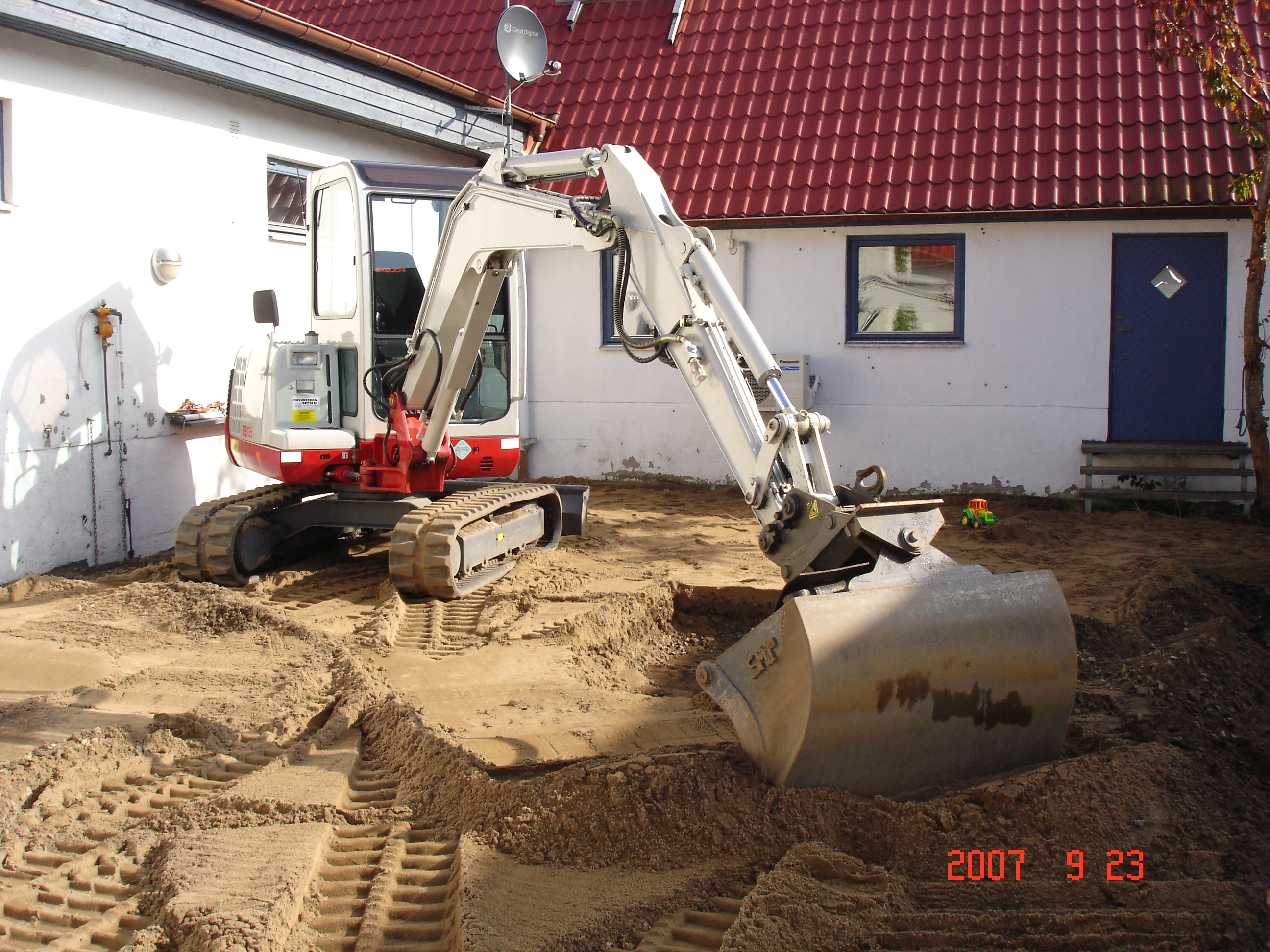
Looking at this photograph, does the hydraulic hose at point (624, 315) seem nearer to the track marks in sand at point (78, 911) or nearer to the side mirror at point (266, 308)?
the track marks in sand at point (78, 911)

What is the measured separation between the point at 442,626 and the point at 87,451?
349cm

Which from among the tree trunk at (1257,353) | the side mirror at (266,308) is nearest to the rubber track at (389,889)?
the side mirror at (266,308)

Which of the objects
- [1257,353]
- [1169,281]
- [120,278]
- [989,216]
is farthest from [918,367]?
[120,278]

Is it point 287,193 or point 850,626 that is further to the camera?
point 287,193

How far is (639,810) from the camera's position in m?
3.59

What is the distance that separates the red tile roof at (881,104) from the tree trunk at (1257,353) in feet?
2.44

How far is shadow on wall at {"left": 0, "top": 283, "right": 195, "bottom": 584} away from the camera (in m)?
7.40

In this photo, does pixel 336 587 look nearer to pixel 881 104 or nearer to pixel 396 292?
pixel 396 292

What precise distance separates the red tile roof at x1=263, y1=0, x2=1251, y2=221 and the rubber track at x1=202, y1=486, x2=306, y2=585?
613 cm

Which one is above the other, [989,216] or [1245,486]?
[989,216]

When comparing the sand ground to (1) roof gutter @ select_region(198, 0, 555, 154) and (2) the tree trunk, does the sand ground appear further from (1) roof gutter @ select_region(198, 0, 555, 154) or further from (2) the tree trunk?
(1) roof gutter @ select_region(198, 0, 555, 154)

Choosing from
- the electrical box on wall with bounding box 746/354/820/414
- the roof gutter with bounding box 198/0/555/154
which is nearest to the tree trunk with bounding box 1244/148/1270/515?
the electrical box on wall with bounding box 746/354/820/414

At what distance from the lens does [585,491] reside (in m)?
8.70

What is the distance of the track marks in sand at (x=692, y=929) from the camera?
9.70ft
